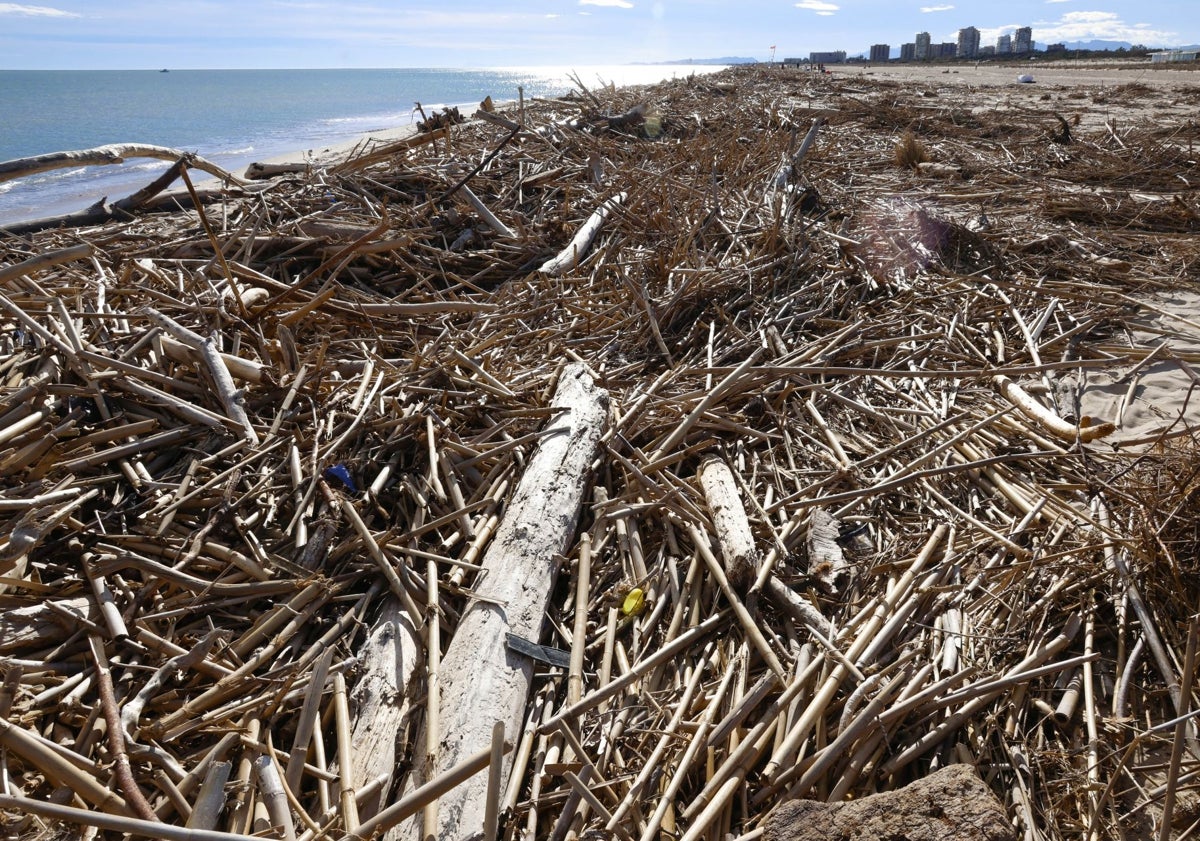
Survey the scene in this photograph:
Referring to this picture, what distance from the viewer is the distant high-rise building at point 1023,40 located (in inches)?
2788

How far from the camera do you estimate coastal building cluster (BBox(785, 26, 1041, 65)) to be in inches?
2766

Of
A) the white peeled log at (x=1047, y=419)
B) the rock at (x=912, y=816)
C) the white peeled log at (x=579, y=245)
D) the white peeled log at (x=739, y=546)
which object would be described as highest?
the white peeled log at (x=579, y=245)

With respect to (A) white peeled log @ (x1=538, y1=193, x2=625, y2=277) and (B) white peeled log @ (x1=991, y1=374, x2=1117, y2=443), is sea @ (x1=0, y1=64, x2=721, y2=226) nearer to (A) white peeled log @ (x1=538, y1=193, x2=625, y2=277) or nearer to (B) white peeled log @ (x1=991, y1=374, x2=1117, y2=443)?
(A) white peeled log @ (x1=538, y1=193, x2=625, y2=277)

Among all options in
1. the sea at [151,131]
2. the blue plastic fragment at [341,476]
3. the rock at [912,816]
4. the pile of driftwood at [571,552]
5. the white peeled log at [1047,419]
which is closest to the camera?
the rock at [912,816]

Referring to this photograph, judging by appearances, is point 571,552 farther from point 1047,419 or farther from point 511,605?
point 1047,419

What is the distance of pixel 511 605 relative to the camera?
2.46 meters

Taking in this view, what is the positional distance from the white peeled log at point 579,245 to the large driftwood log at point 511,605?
2.30 m

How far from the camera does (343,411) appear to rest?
3.33 m

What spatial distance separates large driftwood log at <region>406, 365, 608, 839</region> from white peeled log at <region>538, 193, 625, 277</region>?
7.56 feet

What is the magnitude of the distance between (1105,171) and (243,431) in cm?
1054

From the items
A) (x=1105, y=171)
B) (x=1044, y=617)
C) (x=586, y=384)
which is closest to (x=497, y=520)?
(x=586, y=384)

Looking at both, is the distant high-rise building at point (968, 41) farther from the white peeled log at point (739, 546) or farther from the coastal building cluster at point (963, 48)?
the white peeled log at point (739, 546)

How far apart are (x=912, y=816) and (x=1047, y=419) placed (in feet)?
8.36

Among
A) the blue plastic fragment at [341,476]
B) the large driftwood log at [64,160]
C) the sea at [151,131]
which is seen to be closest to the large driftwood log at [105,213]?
the sea at [151,131]
